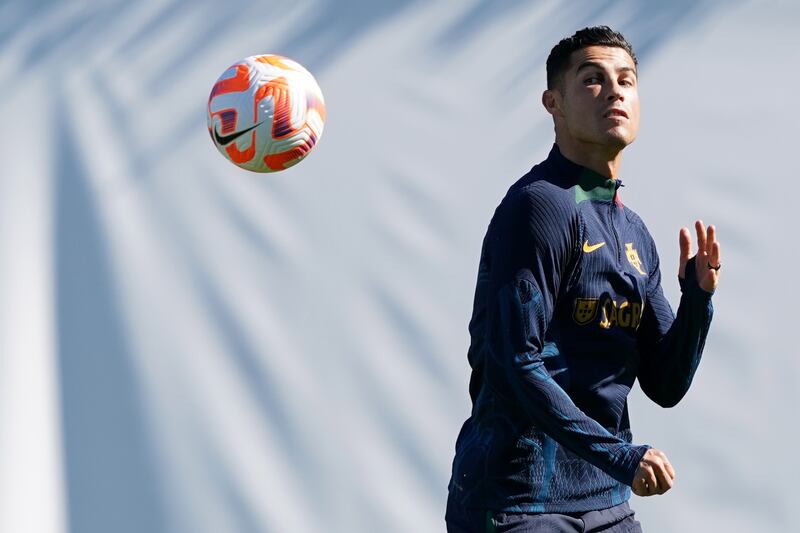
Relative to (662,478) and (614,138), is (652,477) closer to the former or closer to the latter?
(662,478)

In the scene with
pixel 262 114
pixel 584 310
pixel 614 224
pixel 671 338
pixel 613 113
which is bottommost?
pixel 671 338

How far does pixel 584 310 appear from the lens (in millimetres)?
2062

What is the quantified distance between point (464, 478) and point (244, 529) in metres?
1.70

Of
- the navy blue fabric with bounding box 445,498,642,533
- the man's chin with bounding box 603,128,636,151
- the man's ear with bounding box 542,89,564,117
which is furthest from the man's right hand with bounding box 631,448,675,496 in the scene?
the man's ear with bounding box 542,89,564,117

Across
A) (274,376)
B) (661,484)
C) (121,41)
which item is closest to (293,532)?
(274,376)

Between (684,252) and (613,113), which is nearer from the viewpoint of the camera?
(613,113)

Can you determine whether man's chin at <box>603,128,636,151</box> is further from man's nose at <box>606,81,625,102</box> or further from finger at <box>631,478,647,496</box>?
finger at <box>631,478,647,496</box>

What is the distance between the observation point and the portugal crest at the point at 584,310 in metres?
2.06

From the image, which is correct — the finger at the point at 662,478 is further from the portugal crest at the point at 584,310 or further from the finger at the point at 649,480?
the portugal crest at the point at 584,310

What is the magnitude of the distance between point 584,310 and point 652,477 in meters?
0.36

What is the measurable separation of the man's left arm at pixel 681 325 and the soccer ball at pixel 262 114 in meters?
1.01

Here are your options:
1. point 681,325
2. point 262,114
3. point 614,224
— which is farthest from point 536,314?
point 262,114

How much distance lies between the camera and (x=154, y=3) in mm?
3820

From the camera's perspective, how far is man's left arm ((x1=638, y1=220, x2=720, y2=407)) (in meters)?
2.26
